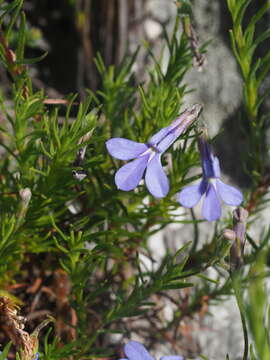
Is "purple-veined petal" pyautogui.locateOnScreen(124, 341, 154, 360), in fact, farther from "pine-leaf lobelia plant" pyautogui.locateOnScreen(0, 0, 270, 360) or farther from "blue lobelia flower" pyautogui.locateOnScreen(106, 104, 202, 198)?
"blue lobelia flower" pyautogui.locateOnScreen(106, 104, 202, 198)

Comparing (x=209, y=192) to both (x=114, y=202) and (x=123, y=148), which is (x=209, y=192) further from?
(x=114, y=202)

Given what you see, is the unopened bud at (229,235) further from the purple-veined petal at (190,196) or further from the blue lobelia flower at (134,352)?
the blue lobelia flower at (134,352)

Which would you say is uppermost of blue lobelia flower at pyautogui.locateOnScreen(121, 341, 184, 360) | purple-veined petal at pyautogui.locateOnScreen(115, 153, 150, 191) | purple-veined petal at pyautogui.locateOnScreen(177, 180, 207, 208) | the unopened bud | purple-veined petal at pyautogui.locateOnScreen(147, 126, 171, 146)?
purple-veined petal at pyautogui.locateOnScreen(147, 126, 171, 146)

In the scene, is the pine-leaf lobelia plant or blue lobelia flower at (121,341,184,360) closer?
blue lobelia flower at (121,341,184,360)

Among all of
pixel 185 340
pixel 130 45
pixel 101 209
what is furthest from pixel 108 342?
pixel 130 45

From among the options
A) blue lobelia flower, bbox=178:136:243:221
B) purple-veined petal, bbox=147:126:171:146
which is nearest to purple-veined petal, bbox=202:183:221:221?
blue lobelia flower, bbox=178:136:243:221

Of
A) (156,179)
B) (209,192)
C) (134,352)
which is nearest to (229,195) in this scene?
(209,192)

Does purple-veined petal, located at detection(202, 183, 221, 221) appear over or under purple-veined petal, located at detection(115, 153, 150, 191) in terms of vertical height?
under
